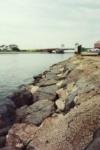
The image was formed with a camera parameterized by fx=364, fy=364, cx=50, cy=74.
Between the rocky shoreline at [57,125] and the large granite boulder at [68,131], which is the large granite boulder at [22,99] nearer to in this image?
the rocky shoreline at [57,125]

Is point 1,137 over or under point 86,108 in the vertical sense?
under

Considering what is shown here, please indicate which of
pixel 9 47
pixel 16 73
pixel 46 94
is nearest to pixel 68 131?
pixel 46 94

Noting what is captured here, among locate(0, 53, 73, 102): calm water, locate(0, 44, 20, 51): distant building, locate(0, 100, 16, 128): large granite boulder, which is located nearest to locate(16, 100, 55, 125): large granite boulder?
locate(0, 100, 16, 128): large granite boulder

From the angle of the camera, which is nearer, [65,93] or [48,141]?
[48,141]

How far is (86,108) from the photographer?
11.7 m

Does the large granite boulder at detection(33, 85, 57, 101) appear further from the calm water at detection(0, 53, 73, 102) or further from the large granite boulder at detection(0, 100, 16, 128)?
the calm water at detection(0, 53, 73, 102)

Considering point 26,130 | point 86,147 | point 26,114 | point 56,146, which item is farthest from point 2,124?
point 86,147

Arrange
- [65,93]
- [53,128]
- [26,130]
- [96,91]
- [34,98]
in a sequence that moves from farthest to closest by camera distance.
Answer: [34,98], [65,93], [96,91], [26,130], [53,128]

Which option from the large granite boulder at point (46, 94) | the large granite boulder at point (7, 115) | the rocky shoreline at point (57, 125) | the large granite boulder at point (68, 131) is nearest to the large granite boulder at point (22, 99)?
the large granite boulder at point (46, 94)

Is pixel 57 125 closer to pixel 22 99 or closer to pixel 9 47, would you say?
pixel 22 99

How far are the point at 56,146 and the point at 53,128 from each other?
120cm

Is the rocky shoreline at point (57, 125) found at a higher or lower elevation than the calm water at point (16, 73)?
higher

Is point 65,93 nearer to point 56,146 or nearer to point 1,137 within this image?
point 1,137

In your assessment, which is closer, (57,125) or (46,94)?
(57,125)
